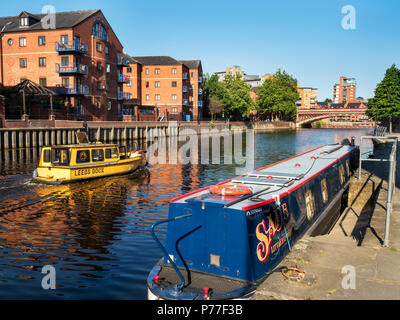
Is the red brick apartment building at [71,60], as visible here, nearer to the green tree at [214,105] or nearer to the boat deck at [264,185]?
the green tree at [214,105]

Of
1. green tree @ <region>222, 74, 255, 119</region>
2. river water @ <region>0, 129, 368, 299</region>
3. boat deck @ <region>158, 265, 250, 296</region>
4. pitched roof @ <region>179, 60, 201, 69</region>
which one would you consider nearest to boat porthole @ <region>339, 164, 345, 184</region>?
river water @ <region>0, 129, 368, 299</region>

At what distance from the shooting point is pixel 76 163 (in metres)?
22.3

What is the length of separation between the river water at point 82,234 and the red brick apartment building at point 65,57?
1302 inches

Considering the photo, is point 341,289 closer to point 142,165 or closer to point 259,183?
point 259,183

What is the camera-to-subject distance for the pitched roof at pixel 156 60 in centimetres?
8644

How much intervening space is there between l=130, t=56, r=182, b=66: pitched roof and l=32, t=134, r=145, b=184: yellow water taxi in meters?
65.3

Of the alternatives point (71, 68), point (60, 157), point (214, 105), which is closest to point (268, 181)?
point (60, 157)

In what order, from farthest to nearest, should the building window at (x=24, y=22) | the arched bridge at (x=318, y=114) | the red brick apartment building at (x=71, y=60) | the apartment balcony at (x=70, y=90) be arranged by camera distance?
the arched bridge at (x=318, y=114), the building window at (x=24, y=22), the red brick apartment building at (x=71, y=60), the apartment balcony at (x=70, y=90)

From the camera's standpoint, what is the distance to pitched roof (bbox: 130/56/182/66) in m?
A: 86.4

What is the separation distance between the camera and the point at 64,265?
35.5 ft

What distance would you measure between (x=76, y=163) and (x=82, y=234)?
379 inches

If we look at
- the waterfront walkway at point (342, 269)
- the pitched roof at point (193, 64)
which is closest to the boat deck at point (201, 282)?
the waterfront walkway at point (342, 269)

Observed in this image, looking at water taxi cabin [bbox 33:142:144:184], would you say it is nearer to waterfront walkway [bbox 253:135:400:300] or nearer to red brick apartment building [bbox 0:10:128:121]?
waterfront walkway [bbox 253:135:400:300]
